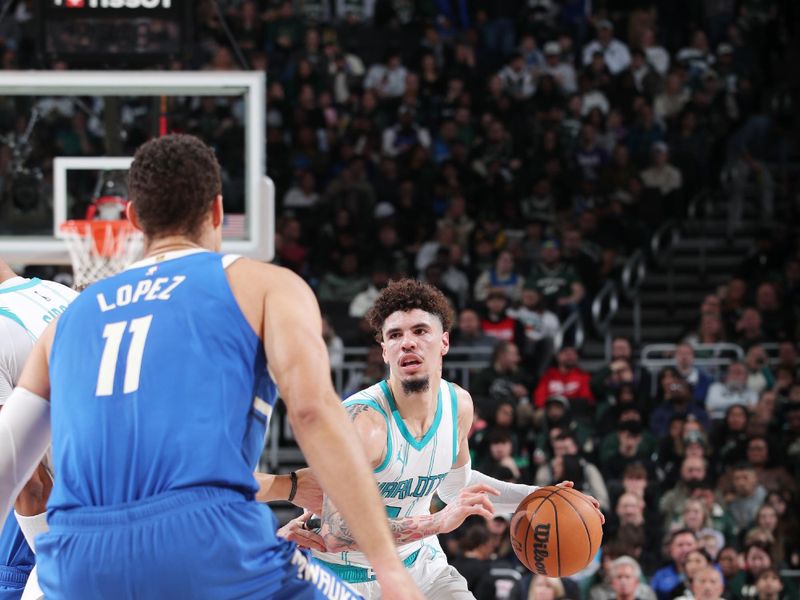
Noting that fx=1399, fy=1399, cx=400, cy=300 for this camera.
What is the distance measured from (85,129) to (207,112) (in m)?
1.49

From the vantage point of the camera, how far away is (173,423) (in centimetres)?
326

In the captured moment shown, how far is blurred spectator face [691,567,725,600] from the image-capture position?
10.8 metres

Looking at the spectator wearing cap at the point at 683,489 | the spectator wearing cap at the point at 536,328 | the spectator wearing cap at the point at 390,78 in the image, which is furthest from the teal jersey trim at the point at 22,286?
the spectator wearing cap at the point at 390,78

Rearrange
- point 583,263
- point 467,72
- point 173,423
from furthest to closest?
point 467,72
point 583,263
point 173,423

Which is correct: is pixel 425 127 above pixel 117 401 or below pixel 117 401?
above

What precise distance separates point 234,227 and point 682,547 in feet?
14.8

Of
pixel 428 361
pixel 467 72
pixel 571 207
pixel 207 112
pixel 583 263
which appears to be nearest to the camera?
pixel 428 361

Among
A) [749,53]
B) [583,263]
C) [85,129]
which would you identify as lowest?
[583,263]

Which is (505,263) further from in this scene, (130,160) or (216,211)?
(216,211)

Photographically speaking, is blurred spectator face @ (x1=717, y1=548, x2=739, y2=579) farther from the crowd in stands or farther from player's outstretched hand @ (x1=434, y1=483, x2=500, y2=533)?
player's outstretched hand @ (x1=434, y1=483, x2=500, y2=533)

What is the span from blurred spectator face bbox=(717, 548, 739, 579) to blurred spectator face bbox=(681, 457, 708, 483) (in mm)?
1072

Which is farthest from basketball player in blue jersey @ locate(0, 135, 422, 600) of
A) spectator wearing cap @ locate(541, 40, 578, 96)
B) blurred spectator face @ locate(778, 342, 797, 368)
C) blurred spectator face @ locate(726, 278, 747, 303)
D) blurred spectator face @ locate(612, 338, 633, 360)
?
spectator wearing cap @ locate(541, 40, 578, 96)

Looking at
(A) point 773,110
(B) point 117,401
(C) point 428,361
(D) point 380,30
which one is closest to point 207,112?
(D) point 380,30

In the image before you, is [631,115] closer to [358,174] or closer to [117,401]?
[358,174]
